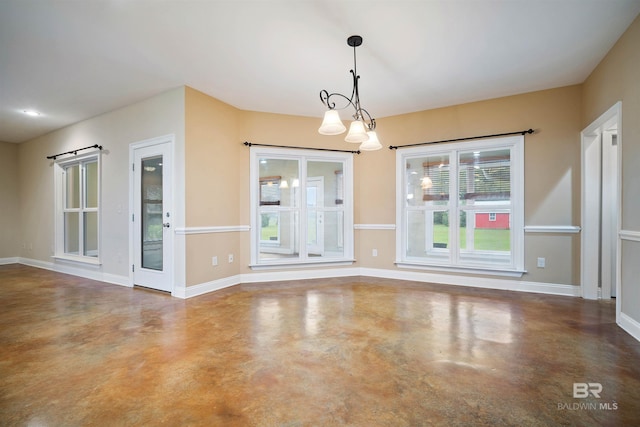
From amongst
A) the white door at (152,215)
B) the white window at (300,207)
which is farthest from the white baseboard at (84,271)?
the white window at (300,207)

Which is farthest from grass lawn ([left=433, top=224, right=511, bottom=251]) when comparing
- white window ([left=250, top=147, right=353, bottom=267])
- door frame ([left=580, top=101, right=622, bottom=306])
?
white window ([left=250, top=147, right=353, bottom=267])

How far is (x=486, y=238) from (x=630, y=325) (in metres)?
1.95

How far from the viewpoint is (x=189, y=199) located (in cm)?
391

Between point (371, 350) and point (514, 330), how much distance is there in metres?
1.45

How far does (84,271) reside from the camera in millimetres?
5254

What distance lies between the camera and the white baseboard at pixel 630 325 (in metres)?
2.54

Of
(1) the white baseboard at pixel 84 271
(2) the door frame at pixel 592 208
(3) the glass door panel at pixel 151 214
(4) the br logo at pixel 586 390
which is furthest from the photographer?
(1) the white baseboard at pixel 84 271

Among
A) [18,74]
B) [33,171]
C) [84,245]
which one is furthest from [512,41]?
[33,171]

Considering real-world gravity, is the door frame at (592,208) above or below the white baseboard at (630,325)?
above

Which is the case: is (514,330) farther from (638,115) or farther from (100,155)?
(100,155)

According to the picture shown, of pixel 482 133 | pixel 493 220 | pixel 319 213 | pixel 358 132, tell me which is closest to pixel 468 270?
pixel 493 220

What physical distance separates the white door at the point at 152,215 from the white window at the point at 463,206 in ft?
11.4

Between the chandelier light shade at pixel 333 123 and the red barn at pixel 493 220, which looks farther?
the red barn at pixel 493 220

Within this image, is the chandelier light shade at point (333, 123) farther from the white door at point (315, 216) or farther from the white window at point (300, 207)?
the white door at point (315, 216)
